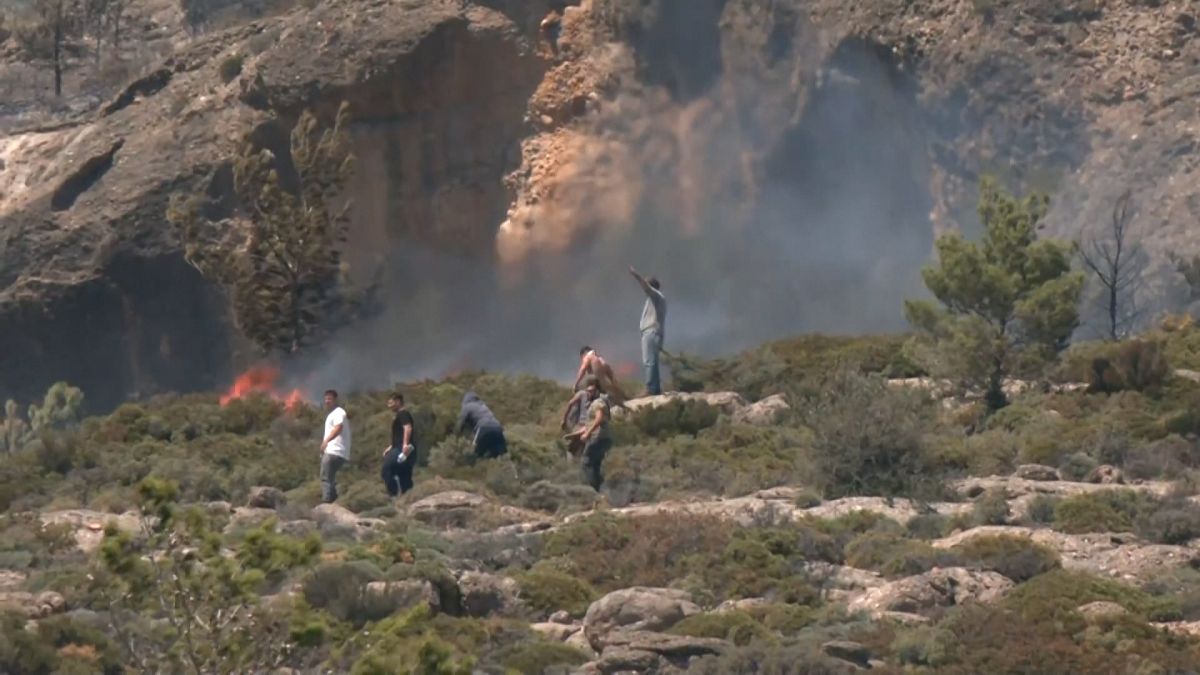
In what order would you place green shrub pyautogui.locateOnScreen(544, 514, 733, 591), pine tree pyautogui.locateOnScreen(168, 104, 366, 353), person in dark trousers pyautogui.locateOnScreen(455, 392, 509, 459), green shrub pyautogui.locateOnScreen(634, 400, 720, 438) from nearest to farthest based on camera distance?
green shrub pyautogui.locateOnScreen(544, 514, 733, 591)
person in dark trousers pyautogui.locateOnScreen(455, 392, 509, 459)
green shrub pyautogui.locateOnScreen(634, 400, 720, 438)
pine tree pyautogui.locateOnScreen(168, 104, 366, 353)

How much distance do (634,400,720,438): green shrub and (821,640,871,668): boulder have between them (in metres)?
11.7

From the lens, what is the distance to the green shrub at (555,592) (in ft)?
66.0

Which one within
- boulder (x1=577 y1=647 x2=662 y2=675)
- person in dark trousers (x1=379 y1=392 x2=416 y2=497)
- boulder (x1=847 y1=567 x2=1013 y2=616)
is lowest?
boulder (x1=577 y1=647 x2=662 y2=675)

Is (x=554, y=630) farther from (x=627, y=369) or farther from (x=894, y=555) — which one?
(x=627, y=369)

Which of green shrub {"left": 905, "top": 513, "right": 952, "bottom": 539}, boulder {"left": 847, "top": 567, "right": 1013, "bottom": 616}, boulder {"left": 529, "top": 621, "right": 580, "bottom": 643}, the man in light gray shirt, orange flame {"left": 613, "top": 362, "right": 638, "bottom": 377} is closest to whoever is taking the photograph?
boulder {"left": 529, "top": 621, "right": 580, "bottom": 643}

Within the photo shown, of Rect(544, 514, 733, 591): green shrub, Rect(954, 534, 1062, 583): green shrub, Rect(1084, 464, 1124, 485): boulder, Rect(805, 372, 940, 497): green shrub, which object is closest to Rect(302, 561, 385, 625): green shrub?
Rect(544, 514, 733, 591): green shrub

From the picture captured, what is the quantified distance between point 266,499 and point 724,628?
792cm

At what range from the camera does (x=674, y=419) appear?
29953mm

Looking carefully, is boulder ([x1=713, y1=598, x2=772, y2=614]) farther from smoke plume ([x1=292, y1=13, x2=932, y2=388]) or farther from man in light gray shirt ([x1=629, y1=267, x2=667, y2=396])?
smoke plume ([x1=292, y1=13, x2=932, y2=388])

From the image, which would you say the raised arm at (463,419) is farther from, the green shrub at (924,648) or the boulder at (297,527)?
the green shrub at (924,648)

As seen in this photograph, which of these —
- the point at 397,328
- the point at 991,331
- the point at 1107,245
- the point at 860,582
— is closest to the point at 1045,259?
the point at 991,331

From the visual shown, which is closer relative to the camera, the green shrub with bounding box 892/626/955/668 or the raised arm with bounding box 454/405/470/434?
the green shrub with bounding box 892/626/955/668

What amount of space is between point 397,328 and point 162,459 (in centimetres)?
1738

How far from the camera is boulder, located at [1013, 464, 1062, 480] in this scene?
86.3 ft
